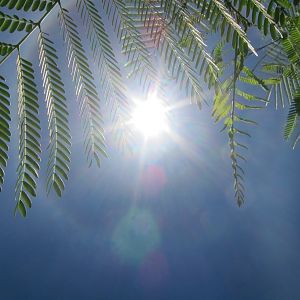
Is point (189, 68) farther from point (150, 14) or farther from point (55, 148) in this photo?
point (55, 148)

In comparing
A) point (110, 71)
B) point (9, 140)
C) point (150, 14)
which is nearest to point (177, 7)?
point (150, 14)

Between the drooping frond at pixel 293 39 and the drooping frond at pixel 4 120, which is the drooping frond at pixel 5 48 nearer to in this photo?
the drooping frond at pixel 4 120

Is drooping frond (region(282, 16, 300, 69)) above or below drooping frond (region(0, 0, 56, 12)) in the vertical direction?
above

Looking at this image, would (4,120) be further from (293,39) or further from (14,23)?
(293,39)

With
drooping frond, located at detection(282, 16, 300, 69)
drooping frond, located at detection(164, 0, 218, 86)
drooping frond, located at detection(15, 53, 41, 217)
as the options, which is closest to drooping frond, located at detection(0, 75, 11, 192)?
drooping frond, located at detection(15, 53, 41, 217)

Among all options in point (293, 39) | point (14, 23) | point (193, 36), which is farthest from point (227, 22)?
point (293, 39)

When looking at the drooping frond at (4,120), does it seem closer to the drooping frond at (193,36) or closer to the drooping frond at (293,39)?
the drooping frond at (193,36)

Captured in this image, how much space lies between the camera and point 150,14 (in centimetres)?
138

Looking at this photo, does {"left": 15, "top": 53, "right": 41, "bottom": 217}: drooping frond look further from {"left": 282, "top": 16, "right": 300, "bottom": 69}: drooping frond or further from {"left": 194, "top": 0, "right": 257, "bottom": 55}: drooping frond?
{"left": 282, "top": 16, "right": 300, "bottom": 69}: drooping frond

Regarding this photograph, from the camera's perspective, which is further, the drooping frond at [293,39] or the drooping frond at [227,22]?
the drooping frond at [293,39]

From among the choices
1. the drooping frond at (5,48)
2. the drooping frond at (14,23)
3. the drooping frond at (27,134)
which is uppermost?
the drooping frond at (14,23)

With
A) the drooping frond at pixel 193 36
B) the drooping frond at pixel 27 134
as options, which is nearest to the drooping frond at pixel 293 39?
the drooping frond at pixel 193 36

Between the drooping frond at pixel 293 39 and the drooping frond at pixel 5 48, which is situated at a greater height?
the drooping frond at pixel 293 39

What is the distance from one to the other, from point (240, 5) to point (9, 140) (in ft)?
2.32
